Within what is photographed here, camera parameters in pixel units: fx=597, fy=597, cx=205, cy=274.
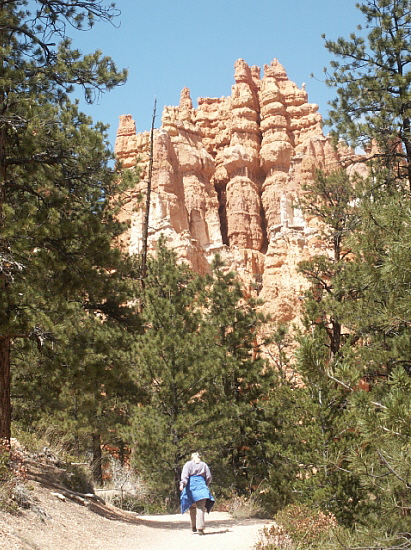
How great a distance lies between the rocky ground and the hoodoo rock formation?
27585mm

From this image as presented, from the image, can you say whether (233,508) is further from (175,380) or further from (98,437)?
(98,437)

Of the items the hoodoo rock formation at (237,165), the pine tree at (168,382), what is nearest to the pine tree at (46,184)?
the pine tree at (168,382)

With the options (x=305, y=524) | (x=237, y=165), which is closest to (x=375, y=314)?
(x=305, y=524)

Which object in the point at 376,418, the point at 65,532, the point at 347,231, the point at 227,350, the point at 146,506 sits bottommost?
the point at 146,506

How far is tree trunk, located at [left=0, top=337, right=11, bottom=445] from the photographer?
805 cm

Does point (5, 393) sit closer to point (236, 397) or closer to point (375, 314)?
point (375, 314)

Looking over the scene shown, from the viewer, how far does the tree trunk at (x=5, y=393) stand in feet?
26.4

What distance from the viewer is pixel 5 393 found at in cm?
820

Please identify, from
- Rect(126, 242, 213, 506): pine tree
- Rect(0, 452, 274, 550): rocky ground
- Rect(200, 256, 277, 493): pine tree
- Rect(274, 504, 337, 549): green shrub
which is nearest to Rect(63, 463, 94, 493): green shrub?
Rect(0, 452, 274, 550): rocky ground

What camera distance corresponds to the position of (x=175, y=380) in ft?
44.7

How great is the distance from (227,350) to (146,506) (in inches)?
172

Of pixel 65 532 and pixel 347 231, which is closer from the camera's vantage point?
pixel 65 532

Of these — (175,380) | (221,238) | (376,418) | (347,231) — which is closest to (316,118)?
(221,238)

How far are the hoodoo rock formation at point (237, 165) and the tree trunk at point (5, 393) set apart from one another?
28.7m
